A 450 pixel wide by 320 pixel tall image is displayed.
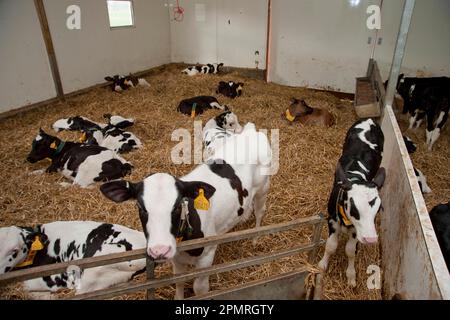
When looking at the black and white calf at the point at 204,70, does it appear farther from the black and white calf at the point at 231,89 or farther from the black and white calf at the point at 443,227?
the black and white calf at the point at 443,227

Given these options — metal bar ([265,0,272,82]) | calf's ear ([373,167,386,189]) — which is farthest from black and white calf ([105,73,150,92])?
calf's ear ([373,167,386,189])

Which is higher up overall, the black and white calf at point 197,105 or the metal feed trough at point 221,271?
the metal feed trough at point 221,271

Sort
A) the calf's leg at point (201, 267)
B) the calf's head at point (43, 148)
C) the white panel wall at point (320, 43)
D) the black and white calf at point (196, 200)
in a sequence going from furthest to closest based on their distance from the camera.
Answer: the white panel wall at point (320, 43) < the calf's head at point (43, 148) < the calf's leg at point (201, 267) < the black and white calf at point (196, 200)

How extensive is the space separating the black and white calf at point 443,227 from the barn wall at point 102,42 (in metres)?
7.91

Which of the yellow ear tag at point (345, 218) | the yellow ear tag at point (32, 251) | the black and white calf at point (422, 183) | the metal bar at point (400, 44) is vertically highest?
the metal bar at point (400, 44)

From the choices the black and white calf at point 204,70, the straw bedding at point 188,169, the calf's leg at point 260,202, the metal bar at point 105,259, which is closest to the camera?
the metal bar at point 105,259

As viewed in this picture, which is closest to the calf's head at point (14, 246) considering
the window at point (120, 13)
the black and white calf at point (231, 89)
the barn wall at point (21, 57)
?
the barn wall at point (21, 57)

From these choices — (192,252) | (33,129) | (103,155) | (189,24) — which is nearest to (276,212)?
(192,252)

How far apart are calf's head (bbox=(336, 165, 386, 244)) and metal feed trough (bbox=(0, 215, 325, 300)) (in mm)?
404

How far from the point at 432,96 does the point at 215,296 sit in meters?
5.74

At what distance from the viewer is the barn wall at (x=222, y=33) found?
964 cm

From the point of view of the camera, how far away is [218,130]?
5.43 metres

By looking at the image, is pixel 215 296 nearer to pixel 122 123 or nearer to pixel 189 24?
pixel 122 123

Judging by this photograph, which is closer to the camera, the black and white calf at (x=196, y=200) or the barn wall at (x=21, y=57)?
the black and white calf at (x=196, y=200)
